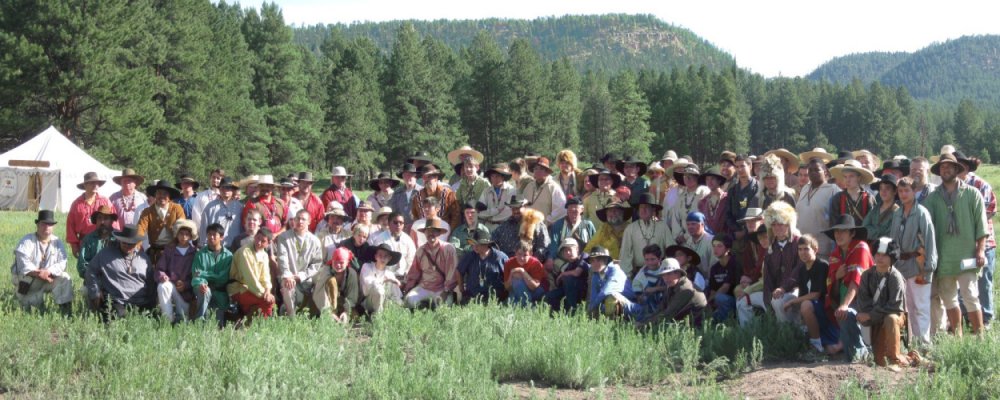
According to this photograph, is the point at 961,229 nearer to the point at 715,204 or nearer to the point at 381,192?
the point at 715,204

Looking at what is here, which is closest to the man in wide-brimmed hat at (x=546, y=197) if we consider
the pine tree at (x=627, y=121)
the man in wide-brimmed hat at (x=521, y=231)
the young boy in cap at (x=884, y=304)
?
the man in wide-brimmed hat at (x=521, y=231)

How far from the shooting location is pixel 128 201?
11.0 metres

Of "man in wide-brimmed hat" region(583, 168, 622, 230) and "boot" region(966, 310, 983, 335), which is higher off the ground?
"man in wide-brimmed hat" region(583, 168, 622, 230)

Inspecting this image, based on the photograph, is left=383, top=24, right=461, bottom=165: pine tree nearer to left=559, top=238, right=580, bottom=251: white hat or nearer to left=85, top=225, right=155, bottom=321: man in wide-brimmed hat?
left=559, top=238, right=580, bottom=251: white hat

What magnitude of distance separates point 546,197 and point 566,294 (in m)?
1.63

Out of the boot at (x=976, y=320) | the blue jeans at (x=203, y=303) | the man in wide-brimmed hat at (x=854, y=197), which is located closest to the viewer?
the boot at (x=976, y=320)

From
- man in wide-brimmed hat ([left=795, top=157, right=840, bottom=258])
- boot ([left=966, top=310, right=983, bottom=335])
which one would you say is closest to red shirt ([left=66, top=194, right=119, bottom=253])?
man in wide-brimmed hat ([left=795, top=157, right=840, bottom=258])

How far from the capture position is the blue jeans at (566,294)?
9.84 m

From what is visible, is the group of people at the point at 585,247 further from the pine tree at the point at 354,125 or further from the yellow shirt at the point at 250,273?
the pine tree at the point at 354,125

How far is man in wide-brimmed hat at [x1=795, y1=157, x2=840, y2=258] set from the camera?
8961mm

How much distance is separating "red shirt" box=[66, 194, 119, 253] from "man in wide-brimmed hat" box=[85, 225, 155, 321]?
1.13 meters

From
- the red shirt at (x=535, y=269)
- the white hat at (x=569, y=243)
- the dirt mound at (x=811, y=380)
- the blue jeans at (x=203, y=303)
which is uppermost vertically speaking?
the white hat at (x=569, y=243)

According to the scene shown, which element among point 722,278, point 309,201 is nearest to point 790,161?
point 722,278

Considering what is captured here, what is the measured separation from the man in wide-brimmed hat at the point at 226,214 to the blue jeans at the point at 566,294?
4.07 m
